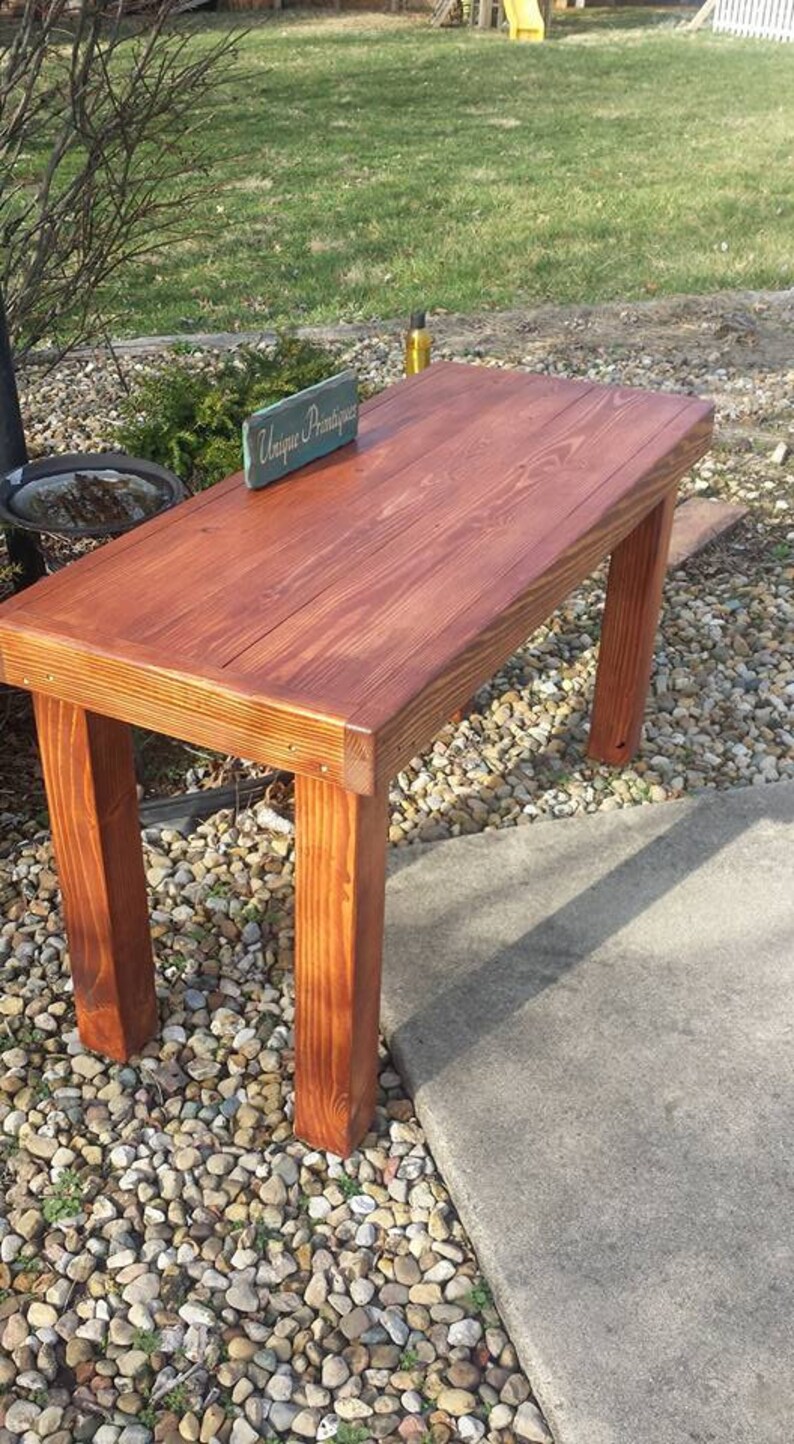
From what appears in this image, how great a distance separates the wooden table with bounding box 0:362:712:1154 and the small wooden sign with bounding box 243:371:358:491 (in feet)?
0.12

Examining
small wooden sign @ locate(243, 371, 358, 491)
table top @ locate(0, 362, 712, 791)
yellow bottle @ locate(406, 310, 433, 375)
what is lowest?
yellow bottle @ locate(406, 310, 433, 375)

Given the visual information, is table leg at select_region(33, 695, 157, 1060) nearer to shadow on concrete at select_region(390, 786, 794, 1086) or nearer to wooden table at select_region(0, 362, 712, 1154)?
wooden table at select_region(0, 362, 712, 1154)

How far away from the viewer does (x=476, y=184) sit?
29.3ft

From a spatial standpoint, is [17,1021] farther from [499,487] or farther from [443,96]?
[443,96]

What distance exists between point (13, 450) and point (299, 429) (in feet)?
3.57

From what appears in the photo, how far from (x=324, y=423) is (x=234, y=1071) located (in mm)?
1202

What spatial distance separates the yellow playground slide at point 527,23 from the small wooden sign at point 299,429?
637 inches

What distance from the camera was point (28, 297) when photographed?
3.94 meters

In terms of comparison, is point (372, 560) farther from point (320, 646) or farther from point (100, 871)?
point (100, 871)

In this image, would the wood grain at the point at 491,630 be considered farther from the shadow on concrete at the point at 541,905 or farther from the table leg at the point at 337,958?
the shadow on concrete at the point at 541,905

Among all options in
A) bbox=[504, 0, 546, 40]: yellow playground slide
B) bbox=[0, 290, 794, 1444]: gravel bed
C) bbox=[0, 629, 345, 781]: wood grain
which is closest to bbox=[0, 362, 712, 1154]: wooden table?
bbox=[0, 629, 345, 781]: wood grain

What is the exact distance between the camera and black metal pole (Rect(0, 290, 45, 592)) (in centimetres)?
311

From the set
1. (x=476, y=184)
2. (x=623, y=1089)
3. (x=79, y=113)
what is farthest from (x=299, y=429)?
(x=476, y=184)

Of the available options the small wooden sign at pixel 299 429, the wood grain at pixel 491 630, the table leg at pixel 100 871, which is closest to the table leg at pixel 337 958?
the wood grain at pixel 491 630
